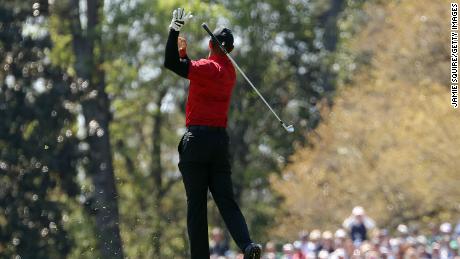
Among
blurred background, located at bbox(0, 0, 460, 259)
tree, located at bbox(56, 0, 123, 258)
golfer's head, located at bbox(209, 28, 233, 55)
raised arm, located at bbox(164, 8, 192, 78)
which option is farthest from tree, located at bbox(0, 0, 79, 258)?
raised arm, located at bbox(164, 8, 192, 78)

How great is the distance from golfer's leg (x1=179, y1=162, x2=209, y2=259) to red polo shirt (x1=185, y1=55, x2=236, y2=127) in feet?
1.18

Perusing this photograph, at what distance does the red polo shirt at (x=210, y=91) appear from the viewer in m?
10.2

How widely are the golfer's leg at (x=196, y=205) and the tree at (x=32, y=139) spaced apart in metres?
10.4

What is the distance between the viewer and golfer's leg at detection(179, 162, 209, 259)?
411 inches

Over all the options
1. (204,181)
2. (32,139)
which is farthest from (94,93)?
(204,181)

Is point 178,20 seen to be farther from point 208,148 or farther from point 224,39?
point 208,148

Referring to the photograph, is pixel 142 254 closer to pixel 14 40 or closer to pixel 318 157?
pixel 14 40

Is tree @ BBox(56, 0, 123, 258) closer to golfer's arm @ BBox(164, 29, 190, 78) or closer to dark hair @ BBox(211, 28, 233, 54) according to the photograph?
dark hair @ BBox(211, 28, 233, 54)

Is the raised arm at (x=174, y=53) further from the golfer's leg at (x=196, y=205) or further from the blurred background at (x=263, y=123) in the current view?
the blurred background at (x=263, y=123)

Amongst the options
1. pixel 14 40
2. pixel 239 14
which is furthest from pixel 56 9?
pixel 239 14

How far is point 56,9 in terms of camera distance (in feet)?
98.7

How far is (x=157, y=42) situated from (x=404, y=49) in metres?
7.12

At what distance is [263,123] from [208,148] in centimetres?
3334

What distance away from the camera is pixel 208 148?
34.0 feet
